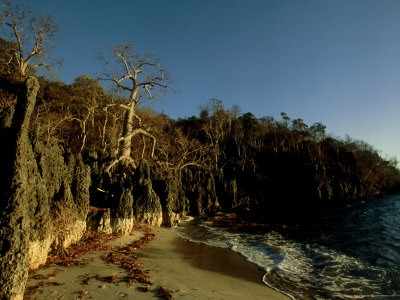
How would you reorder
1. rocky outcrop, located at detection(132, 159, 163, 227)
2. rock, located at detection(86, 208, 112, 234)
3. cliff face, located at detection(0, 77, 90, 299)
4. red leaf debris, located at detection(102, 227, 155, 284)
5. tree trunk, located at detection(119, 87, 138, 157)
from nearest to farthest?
1. cliff face, located at detection(0, 77, 90, 299)
2. red leaf debris, located at detection(102, 227, 155, 284)
3. rock, located at detection(86, 208, 112, 234)
4. rocky outcrop, located at detection(132, 159, 163, 227)
5. tree trunk, located at detection(119, 87, 138, 157)

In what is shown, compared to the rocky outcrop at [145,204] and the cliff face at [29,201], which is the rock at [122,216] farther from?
the rocky outcrop at [145,204]

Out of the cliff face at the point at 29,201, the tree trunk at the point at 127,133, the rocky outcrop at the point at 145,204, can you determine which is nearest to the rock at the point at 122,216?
the cliff face at the point at 29,201

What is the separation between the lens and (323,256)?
37.9ft

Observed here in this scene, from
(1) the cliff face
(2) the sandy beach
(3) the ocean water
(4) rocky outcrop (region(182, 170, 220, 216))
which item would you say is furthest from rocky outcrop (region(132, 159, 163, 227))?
(4) rocky outcrop (region(182, 170, 220, 216))

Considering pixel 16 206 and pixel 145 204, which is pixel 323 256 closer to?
pixel 145 204

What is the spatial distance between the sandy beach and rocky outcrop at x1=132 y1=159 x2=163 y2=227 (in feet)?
16.3

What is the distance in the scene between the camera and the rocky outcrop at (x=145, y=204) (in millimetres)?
16344

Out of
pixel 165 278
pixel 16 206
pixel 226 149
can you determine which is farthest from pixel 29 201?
pixel 226 149

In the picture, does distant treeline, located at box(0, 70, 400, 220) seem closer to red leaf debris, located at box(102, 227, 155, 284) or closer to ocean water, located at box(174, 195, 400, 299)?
ocean water, located at box(174, 195, 400, 299)

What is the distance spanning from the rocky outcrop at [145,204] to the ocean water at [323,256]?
7.59 feet

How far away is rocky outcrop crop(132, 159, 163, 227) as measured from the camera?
643 inches

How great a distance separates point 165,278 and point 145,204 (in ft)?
31.9

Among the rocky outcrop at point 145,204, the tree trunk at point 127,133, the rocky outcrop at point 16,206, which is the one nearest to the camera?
the rocky outcrop at point 16,206

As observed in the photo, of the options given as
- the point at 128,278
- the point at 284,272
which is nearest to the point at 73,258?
the point at 128,278
